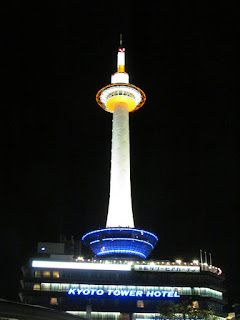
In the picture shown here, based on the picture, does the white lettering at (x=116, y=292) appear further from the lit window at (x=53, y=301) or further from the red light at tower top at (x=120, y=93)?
the red light at tower top at (x=120, y=93)

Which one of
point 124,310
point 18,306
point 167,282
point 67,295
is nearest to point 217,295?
point 167,282

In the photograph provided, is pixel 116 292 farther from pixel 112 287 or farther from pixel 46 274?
pixel 46 274

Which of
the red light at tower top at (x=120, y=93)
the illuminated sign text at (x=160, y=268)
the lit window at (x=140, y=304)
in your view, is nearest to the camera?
the lit window at (x=140, y=304)

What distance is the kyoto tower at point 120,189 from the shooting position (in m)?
125

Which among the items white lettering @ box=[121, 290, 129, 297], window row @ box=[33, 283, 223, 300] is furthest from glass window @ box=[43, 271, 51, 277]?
white lettering @ box=[121, 290, 129, 297]

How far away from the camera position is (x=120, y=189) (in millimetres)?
134000

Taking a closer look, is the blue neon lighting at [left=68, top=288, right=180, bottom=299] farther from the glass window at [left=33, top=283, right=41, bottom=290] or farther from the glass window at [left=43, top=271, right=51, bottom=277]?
the glass window at [left=33, top=283, right=41, bottom=290]

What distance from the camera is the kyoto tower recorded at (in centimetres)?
12506

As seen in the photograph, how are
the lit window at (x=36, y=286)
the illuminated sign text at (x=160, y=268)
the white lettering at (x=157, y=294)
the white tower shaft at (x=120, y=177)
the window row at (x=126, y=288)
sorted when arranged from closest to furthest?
the lit window at (x=36, y=286), the window row at (x=126, y=288), the white lettering at (x=157, y=294), the illuminated sign text at (x=160, y=268), the white tower shaft at (x=120, y=177)

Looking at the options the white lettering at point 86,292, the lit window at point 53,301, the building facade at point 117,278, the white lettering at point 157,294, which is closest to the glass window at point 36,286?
the building facade at point 117,278

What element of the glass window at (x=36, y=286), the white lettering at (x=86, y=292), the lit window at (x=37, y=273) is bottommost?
the white lettering at (x=86, y=292)

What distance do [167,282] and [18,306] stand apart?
8386 centimetres

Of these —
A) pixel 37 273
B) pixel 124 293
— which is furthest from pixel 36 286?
pixel 124 293

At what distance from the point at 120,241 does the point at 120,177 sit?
19.8m
